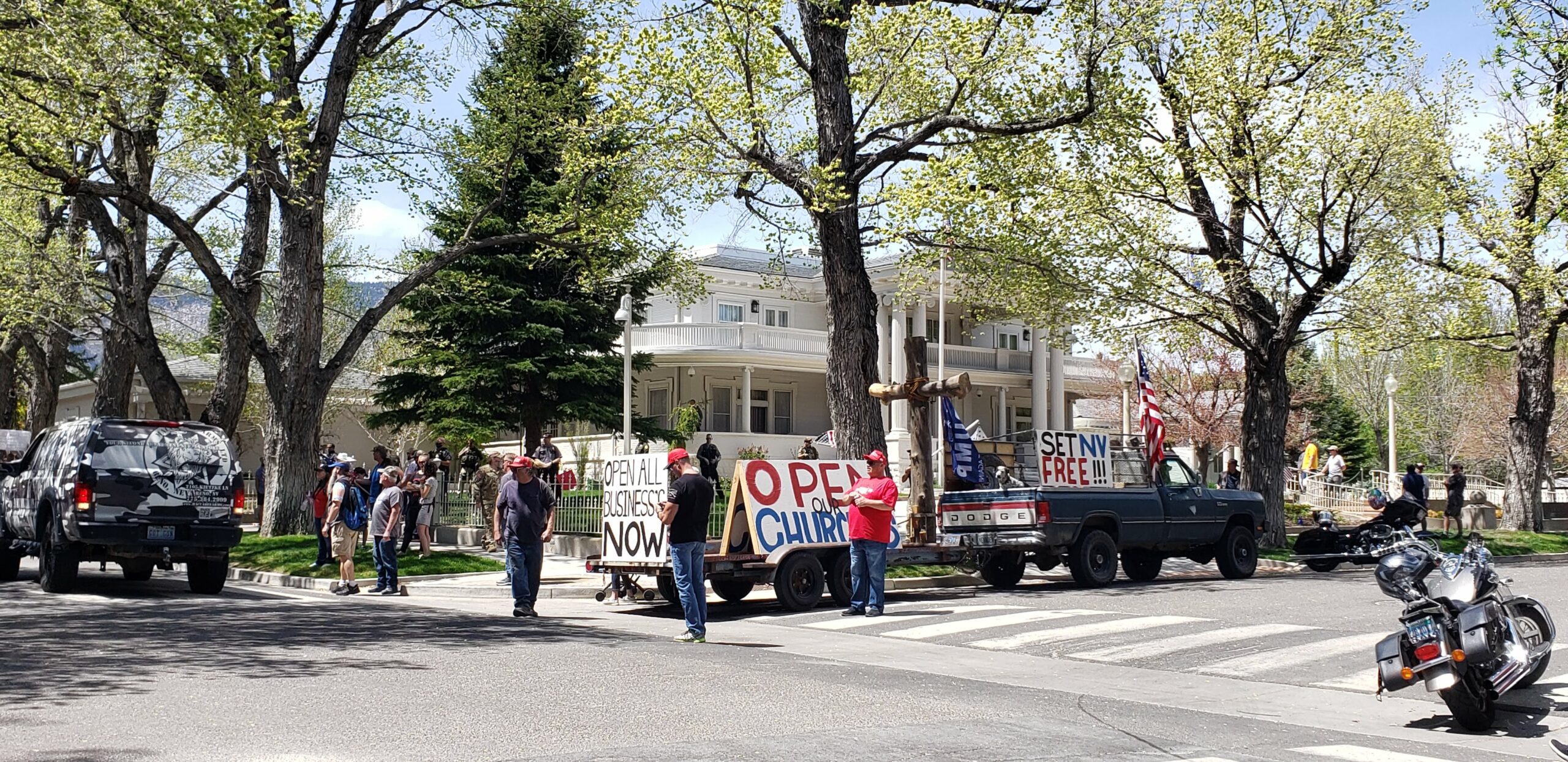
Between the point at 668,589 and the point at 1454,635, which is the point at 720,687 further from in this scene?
the point at 668,589

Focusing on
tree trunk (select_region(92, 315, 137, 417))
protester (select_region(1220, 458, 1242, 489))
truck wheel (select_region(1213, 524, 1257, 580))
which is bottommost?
truck wheel (select_region(1213, 524, 1257, 580))

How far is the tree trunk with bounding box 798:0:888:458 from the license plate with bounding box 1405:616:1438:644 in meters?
12.5

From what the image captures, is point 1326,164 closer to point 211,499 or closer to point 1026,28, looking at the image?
point 1026,28

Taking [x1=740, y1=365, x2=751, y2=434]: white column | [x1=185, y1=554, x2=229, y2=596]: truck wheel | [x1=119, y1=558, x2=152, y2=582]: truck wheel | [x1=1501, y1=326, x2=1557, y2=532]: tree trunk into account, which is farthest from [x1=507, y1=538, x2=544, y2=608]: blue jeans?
[x1=740, y1=365, x2=751, y2=434]: white column

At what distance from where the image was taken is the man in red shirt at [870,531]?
14.9 meters

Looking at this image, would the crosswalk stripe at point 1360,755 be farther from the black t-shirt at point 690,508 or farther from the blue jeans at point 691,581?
the black t-shirt at point 690,508

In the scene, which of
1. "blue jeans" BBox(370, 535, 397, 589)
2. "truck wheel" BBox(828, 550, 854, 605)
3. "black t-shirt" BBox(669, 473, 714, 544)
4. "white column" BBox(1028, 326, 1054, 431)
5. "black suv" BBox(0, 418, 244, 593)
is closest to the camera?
"black t-shirt" BBox(669, 473, 714, 544)

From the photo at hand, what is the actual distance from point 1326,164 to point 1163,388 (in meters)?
32.3

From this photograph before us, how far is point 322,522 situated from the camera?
843 inches

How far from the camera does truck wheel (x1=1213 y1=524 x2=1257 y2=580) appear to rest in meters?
20.5

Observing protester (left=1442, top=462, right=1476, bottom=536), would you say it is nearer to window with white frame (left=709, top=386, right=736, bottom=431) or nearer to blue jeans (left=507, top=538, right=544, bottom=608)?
blue jeans (left=507, top=538, right=544, bottom=608)

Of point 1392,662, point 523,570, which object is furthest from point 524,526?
point 1392,662

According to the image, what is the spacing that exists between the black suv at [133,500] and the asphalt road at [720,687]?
2.71 ft

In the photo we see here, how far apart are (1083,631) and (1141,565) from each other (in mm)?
7067
